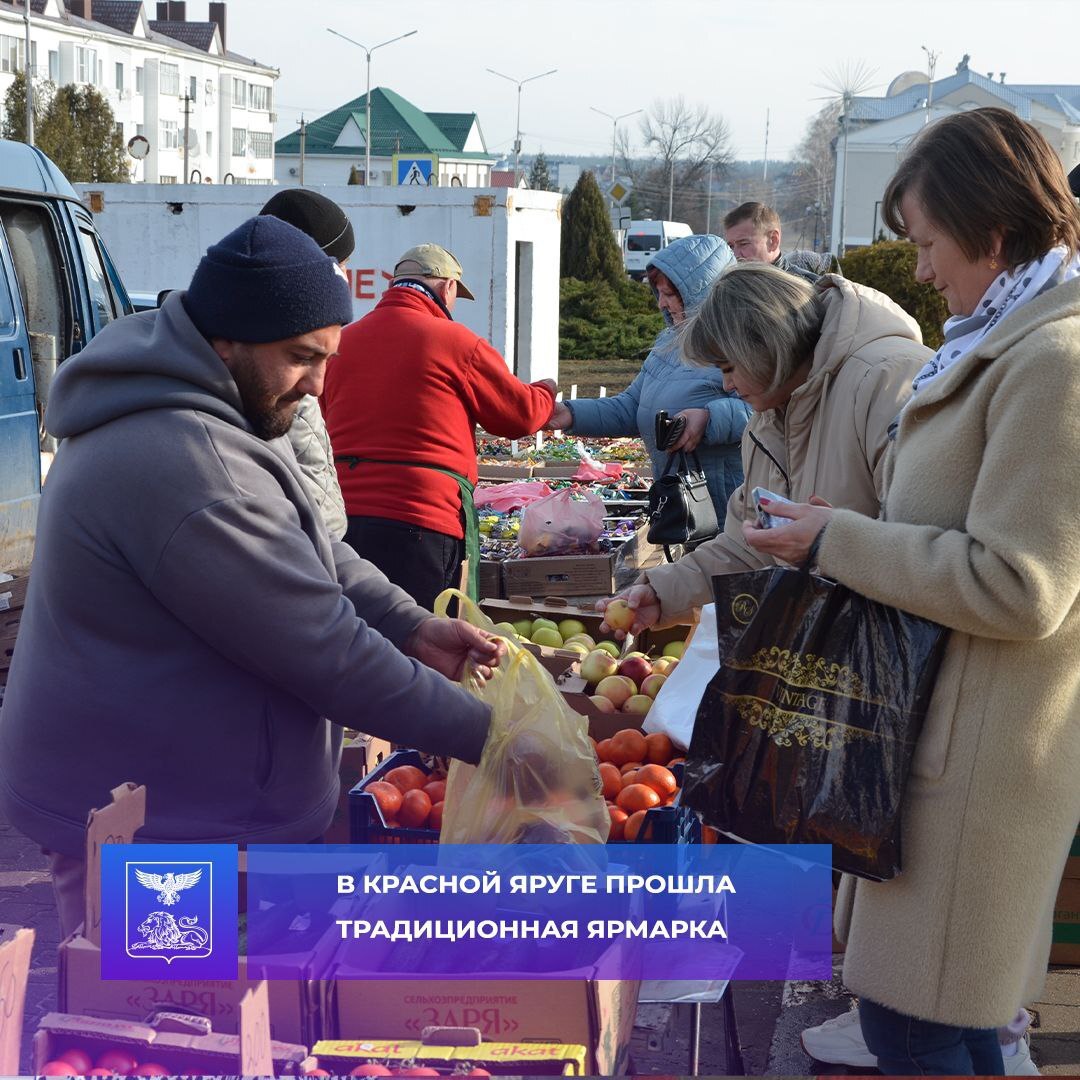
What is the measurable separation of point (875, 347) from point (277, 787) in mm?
1531

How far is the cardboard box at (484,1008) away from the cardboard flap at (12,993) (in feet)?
1.63

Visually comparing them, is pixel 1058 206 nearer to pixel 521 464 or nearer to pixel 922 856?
pixel 922 856

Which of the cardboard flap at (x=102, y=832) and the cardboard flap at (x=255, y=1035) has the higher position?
the cardboard flap at (x=102, y=832)

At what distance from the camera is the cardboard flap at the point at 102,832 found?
5.76ft

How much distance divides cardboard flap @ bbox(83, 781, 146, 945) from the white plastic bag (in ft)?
5.96

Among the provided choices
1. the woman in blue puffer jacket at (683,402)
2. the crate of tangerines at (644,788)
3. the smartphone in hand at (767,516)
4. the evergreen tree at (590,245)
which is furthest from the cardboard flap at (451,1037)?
the evergreen tree at (590,245)

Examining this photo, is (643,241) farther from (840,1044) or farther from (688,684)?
(840,1044)

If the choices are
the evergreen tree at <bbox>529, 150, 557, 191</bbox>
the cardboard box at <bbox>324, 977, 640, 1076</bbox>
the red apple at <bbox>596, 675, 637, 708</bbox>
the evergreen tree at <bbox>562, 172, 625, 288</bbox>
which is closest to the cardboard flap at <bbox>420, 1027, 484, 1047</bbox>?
the cardboard box at <bbox>324, 977, 640, 1076</bbox>

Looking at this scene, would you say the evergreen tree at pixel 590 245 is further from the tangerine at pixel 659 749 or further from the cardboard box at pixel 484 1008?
the cardboard box at pixel 484 1008

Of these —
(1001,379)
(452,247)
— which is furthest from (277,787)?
(452,247)

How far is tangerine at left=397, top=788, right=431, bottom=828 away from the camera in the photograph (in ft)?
9.55

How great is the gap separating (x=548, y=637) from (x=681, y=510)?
0.61m

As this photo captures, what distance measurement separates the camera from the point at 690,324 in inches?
114

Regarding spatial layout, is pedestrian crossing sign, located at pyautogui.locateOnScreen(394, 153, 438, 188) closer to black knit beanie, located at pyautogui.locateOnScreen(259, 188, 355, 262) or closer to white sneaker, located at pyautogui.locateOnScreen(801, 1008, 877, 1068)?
black knit beanie, located at pyautogui.locateOnScreen(259, 188, 355, 262)
